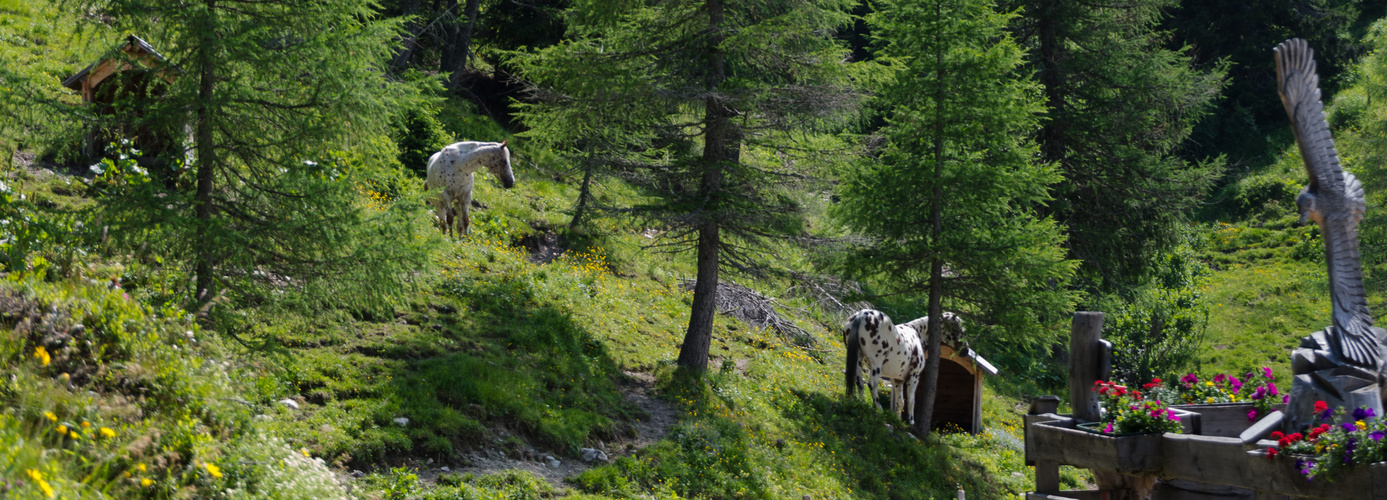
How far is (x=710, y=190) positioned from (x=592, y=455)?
204 inches

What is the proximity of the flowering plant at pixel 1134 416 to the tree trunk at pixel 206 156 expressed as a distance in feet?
27.3

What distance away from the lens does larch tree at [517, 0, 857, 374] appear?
1390 centimetres

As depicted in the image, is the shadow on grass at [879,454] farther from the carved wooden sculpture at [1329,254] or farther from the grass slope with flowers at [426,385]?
the carved wooden sculpture at [1329,254]

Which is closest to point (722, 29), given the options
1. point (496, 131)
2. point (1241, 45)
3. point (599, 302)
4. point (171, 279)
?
point (599, 302)

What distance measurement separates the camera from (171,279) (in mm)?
8914

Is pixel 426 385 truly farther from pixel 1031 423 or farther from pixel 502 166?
pixel 1031 423

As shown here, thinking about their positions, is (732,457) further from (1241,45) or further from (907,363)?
(1241,45)

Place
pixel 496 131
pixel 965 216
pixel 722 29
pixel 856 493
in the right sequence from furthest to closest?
pixel 496 131
pixel 965 216
pixel 722 29
pixel 856 493

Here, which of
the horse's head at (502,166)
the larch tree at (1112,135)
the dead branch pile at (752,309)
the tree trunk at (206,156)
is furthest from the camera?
the larch tree at (1112,135)

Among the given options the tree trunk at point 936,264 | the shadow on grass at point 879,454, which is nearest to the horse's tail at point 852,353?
the shadow on grass at point 879,454

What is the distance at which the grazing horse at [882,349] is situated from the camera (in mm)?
16188

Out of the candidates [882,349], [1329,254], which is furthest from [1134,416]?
[882,349]

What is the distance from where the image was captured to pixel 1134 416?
7055 millimetres

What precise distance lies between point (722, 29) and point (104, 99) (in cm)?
918
